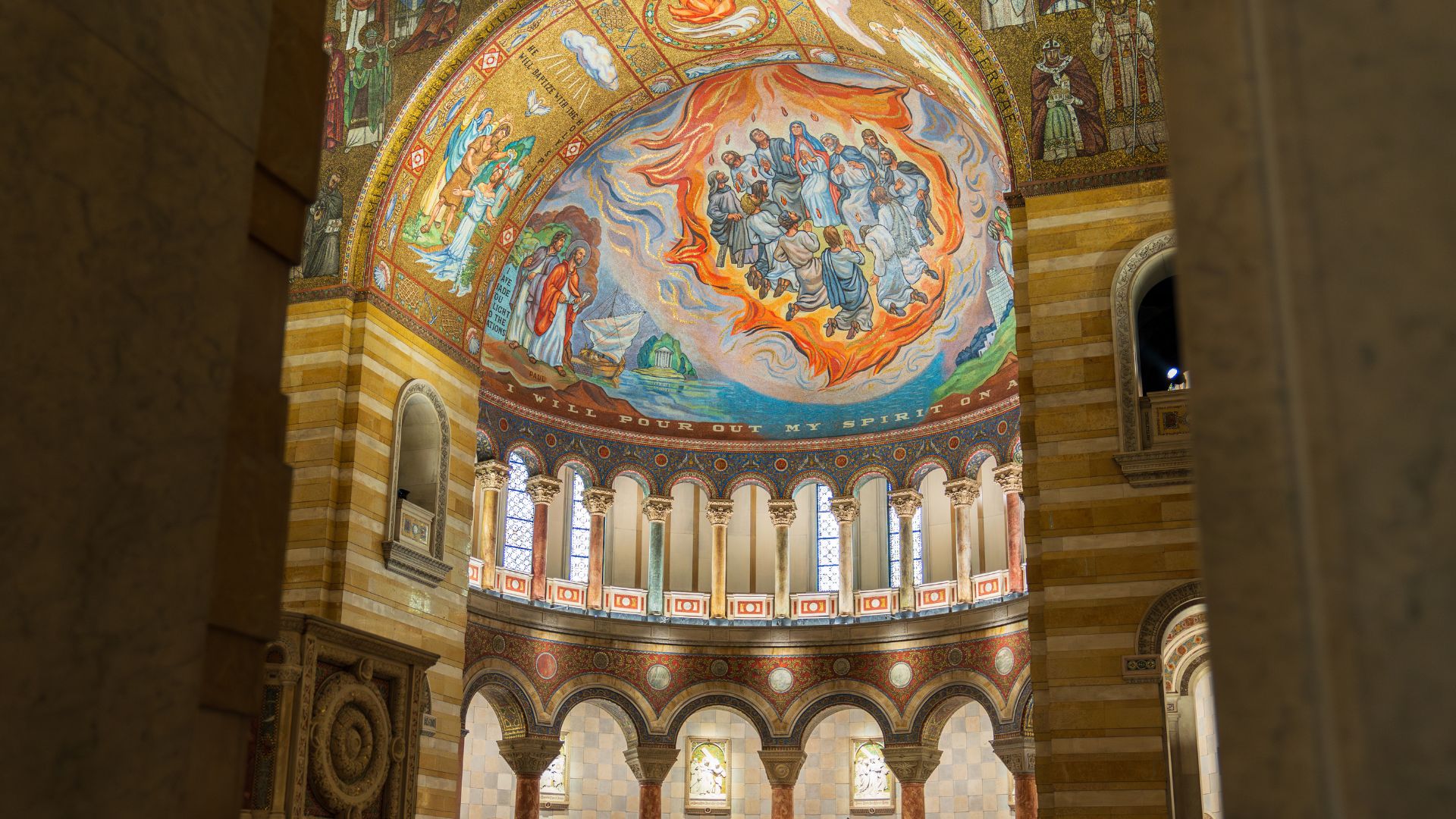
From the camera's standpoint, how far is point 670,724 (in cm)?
2817

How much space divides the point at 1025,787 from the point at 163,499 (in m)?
24.7

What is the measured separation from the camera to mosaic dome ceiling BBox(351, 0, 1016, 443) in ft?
72.1

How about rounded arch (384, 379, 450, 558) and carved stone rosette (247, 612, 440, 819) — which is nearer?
carved stone rosette (247, 612, 440, 819)

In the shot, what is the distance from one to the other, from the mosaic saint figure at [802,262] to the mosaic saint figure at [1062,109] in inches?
459

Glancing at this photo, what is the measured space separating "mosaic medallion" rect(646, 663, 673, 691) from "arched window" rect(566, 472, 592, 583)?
2.40 meters

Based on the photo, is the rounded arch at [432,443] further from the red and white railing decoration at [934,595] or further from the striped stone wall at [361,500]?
the red and white railing decoration at [934,595]

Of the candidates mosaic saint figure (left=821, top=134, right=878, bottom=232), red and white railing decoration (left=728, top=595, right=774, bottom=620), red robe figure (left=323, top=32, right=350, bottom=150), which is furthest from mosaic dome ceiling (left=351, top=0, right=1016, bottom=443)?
red and white railing decoration (left=728, top=595, right=774, bottom=620)

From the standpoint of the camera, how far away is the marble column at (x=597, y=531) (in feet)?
94.0

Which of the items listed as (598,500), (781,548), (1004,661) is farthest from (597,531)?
(1004,661)

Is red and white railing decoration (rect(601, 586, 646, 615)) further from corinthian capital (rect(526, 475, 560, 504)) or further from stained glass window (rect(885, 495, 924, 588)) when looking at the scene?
stained glass window (rect(885, 495, 924, 588))

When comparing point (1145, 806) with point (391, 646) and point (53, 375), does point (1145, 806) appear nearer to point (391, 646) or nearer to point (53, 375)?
point (391, 646)

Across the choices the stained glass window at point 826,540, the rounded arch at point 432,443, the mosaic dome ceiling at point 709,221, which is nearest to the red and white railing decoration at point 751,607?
the stained glass window at point 826,540

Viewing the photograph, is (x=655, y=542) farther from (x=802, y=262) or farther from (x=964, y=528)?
(x=802, y=262)

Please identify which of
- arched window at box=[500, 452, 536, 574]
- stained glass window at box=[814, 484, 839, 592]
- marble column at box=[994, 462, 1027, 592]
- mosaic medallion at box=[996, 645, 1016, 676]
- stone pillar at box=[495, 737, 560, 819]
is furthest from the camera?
stained glass window at box=[814, 484, 839, 592]
